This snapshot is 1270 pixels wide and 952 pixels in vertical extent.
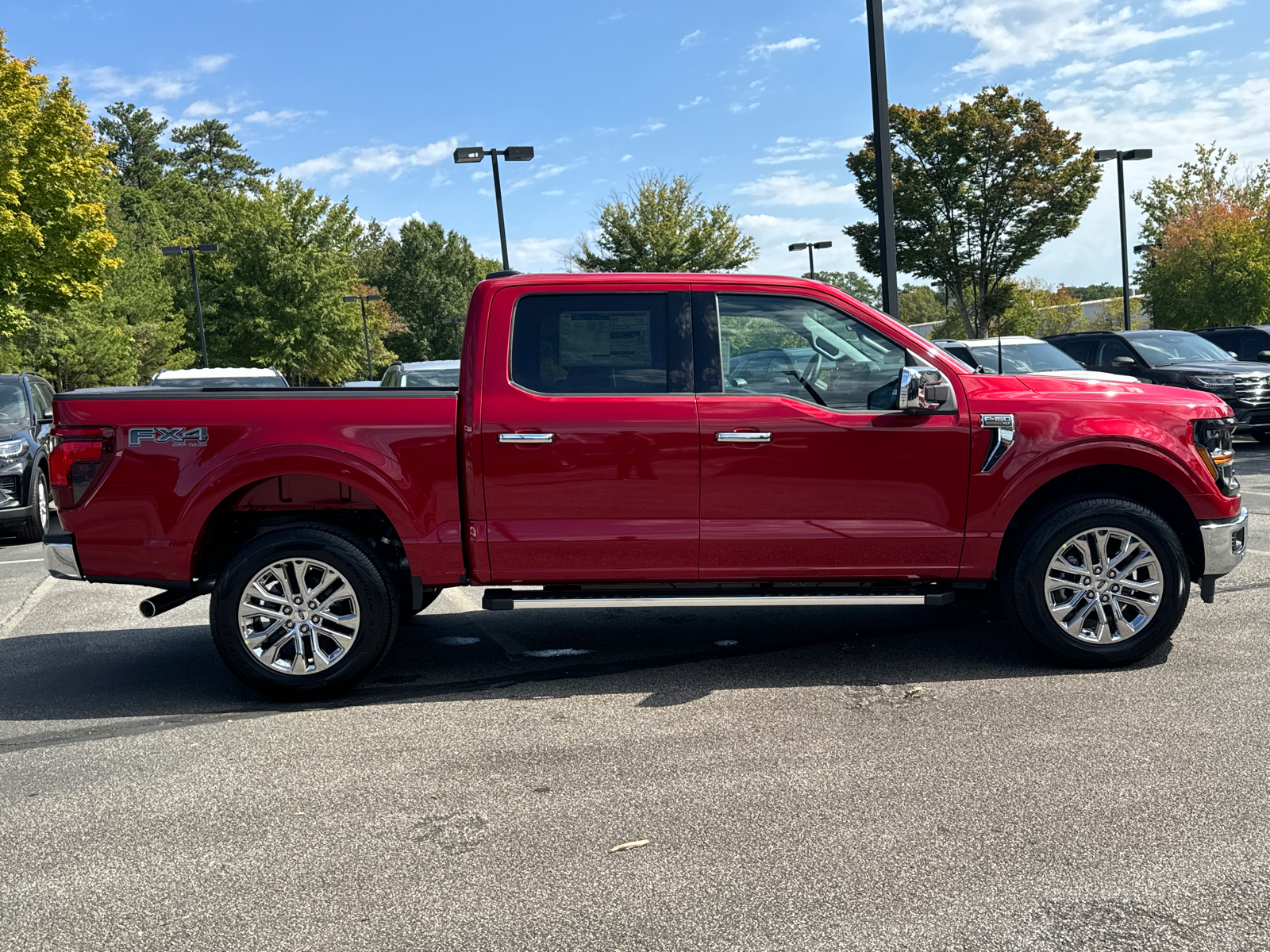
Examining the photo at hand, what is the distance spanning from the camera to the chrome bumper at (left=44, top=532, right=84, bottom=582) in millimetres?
5301

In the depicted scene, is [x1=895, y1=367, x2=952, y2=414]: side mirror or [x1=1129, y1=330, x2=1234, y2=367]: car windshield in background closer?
[x1=895, y1=367, x2=952, y2=414]: side mirror

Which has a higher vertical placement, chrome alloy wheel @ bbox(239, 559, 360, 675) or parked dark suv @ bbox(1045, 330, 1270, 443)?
A: parked dark suv @ bbox(1045, 330, 1270, 443)

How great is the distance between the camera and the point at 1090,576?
5293 millimetres

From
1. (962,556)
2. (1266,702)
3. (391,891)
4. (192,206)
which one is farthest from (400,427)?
(192,206)

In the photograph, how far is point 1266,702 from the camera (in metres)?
4.74

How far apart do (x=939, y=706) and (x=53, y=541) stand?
433cm

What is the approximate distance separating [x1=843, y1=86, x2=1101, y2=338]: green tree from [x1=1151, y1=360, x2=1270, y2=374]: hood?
16.4 meters

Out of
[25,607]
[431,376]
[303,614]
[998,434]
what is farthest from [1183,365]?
[25,607]

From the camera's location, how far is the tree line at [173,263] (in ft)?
79.9

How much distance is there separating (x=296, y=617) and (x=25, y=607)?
406 cm

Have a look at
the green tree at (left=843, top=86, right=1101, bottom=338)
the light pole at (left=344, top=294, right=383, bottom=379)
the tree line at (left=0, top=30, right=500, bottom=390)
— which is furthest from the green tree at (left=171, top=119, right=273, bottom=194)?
the green tree at (left=843, top=86, right=1101, bottom=338)

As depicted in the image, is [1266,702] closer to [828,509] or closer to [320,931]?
[828,509]

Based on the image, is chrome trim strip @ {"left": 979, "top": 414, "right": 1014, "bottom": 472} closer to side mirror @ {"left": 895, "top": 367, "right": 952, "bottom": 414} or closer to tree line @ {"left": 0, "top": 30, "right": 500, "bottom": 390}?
side mirror @ {"left": 895, "top": 367, "right": 952, "bottom": 414}

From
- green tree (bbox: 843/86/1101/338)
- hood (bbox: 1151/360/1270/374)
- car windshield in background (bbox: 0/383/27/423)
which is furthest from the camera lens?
green tree (bbox: 843/86/1101/338)
